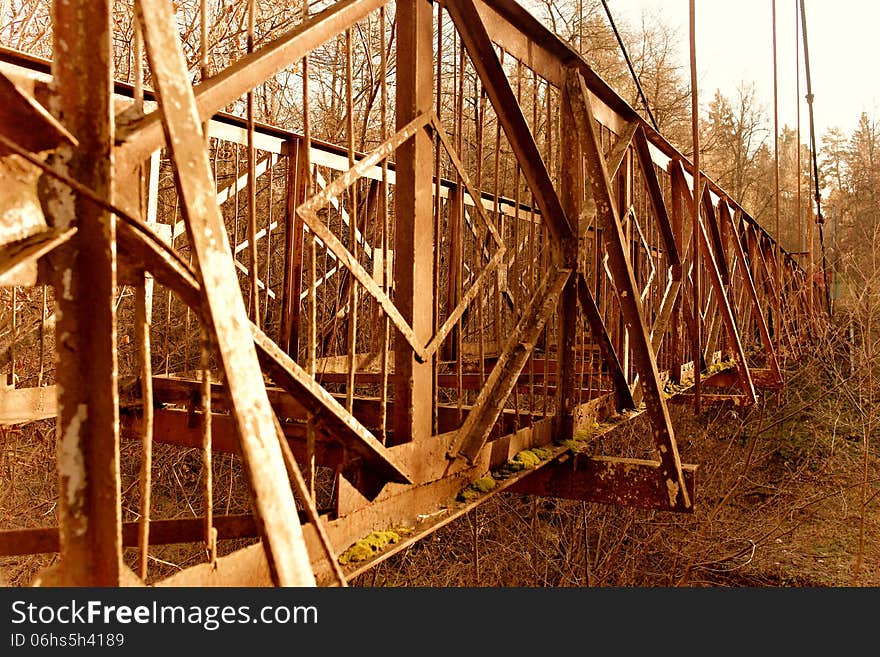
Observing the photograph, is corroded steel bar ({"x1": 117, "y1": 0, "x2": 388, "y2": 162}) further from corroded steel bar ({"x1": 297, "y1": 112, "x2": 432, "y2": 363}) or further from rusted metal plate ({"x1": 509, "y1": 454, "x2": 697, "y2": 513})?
rusted metal plate ({"x1": 509, "y1": 454, "x2": 697, "y2": 513})

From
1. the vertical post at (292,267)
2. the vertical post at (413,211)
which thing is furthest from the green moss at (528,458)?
the vertical post at (292,267)

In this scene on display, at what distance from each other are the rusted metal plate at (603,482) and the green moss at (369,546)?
1.48 meters

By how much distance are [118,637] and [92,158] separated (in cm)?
98

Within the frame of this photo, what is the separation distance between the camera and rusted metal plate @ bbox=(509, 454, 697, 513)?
386cm

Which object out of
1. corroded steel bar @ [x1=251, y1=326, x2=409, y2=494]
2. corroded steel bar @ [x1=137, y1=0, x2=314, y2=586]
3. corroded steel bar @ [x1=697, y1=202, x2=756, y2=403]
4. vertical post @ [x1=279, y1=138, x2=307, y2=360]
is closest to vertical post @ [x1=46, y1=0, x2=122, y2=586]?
corroded steel bar @ [x1=137, y1=0, x2=314, y2=586]

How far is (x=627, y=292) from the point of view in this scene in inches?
157

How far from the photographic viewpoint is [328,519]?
88.6 inches

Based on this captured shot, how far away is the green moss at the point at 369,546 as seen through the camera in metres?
2.31

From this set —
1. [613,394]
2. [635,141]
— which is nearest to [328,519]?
[613,394]

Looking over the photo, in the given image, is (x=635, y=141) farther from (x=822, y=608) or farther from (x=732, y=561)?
(x=732, y=561)

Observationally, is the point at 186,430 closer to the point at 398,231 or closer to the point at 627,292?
the point at 398,231

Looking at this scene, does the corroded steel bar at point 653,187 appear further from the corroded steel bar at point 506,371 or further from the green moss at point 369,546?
the green moss at point 369,546

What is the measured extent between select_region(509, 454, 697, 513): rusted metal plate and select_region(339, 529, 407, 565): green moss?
4.86ft

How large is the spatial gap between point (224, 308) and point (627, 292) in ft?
10.0
